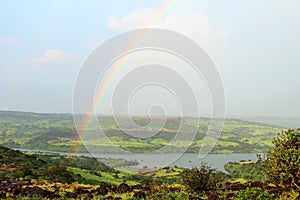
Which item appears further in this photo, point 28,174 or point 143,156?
point 143,156

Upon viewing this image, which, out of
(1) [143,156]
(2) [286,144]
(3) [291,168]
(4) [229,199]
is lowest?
(1) [143,156]

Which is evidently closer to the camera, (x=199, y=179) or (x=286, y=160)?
(x=286, y=160)

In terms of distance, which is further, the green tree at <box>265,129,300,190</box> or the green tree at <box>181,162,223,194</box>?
the green tree at <box>181,162,223,194</box>

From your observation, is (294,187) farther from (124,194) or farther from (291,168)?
(124,194)

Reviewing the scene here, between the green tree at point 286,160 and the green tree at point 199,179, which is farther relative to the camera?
the green tree at point 199,179

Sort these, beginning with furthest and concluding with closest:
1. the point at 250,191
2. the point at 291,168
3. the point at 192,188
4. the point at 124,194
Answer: the point at 124,194 < the point at 192,188 < the point at 291,168 < the point at 250,191

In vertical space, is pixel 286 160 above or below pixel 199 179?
above

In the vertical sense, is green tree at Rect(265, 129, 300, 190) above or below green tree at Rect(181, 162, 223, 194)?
above

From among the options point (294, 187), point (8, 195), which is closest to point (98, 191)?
point (8, 195)
